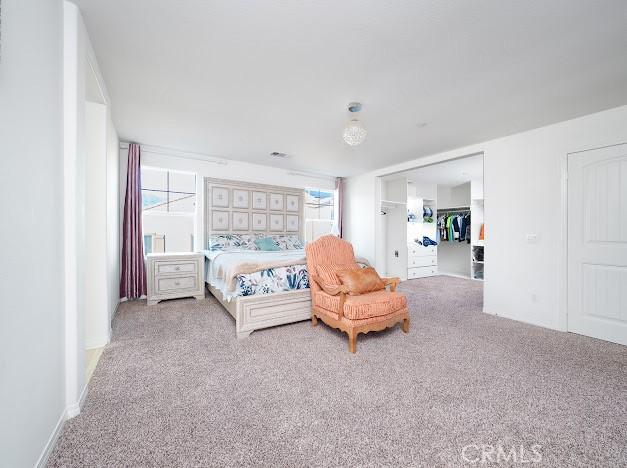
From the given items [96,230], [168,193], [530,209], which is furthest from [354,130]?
[168,193]

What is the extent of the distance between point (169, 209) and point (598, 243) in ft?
23.0

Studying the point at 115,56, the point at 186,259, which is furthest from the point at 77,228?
the point at 186,259

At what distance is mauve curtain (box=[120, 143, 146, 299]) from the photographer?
397 centimetres

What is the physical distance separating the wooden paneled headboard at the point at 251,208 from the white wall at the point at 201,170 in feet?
0.43

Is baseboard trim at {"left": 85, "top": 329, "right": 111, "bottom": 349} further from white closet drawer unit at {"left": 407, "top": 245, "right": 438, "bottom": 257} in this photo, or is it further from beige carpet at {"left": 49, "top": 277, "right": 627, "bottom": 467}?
white closet drawer unit at {"left": 407, "top": 245, "right": 438, "bottom": 257}

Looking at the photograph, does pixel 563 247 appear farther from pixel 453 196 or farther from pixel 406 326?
pixel 453 196

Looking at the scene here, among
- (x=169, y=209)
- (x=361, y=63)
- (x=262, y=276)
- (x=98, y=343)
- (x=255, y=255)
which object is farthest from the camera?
(x=169, y=209)

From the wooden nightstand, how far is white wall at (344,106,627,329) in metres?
4.40

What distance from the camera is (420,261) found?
6438mm

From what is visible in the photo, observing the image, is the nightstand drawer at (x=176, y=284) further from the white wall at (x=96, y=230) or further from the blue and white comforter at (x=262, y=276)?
the white wall at (x=96, y=230)

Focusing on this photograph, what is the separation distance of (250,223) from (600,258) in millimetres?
5022

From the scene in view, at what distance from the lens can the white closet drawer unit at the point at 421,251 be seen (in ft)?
20.6

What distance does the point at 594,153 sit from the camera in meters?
2.89

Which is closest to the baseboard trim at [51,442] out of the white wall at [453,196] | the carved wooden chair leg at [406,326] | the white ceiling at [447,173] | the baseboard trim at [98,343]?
the baseboard trim at [98,343]
